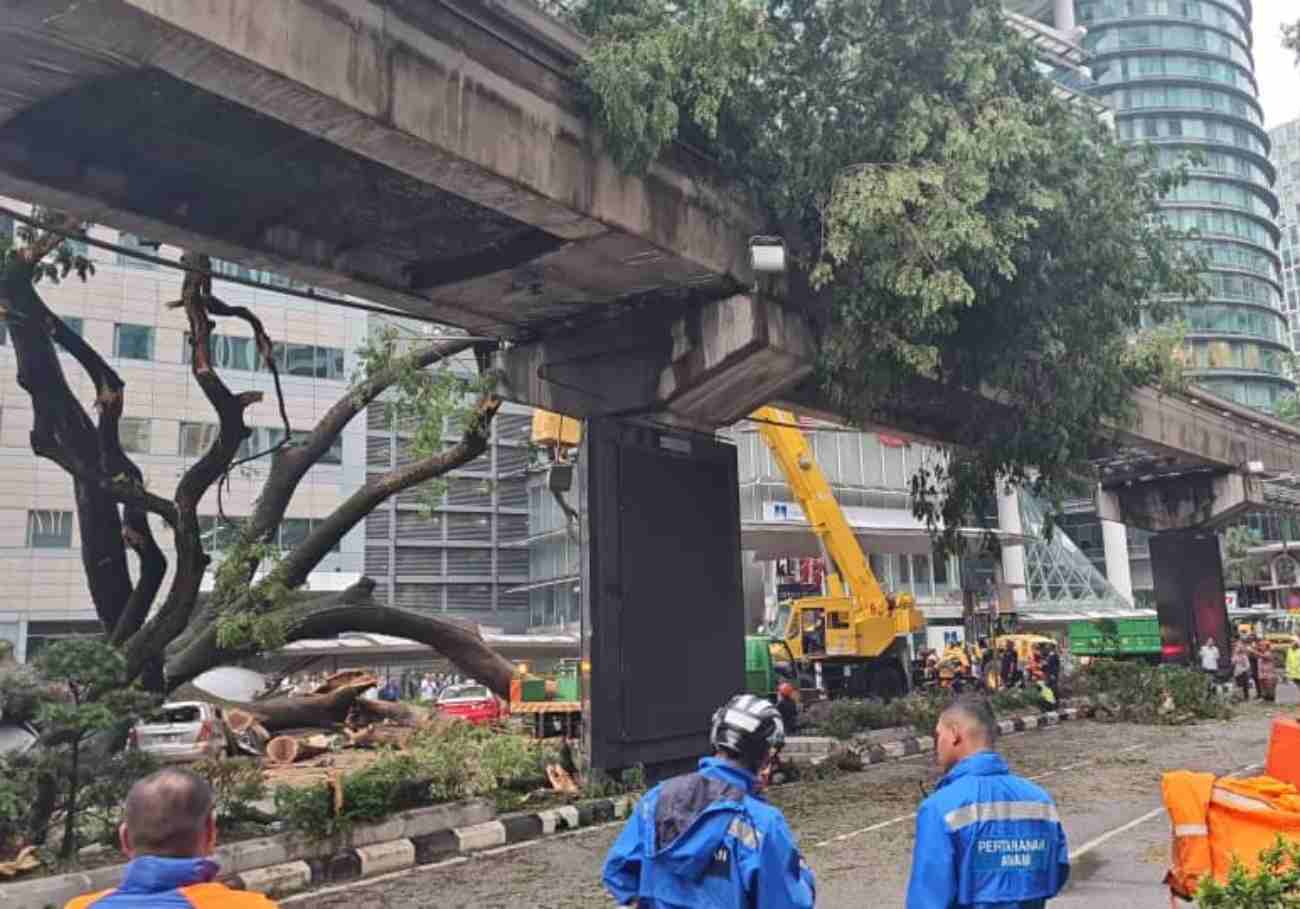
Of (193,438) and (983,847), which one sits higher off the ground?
(193,438)

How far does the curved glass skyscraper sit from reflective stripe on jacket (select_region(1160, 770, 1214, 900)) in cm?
10390

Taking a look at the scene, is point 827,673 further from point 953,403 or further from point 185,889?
point 185,889

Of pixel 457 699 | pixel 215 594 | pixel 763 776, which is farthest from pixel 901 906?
pixel 457 699

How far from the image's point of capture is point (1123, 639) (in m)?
38.8

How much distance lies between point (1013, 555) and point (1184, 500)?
113 ft

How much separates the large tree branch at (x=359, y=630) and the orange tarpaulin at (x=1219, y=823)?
1047cm

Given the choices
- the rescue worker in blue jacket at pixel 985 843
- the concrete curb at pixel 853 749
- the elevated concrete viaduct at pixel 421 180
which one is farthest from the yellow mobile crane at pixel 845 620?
the rescue worker in blue jacket at pixel 985 843

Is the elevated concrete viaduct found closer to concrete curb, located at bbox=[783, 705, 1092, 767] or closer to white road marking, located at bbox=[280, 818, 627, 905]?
white road marking, located at bbox=[280, 818, 627, 905]

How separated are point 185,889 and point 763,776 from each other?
1.78 metres

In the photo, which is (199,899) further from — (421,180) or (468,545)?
(468,545)

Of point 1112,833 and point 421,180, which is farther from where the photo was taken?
point 1112,833

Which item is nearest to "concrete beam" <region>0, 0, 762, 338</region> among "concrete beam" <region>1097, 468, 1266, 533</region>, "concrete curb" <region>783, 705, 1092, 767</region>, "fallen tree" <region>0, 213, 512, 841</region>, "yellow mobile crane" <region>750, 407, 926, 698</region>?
"fallen tree" <region>0, 213, 512, 841</region>

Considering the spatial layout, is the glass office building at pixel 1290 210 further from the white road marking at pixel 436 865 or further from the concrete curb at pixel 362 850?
the concrete curb at pixel 362 850

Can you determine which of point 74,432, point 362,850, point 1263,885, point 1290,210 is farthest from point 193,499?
point 1290,210
